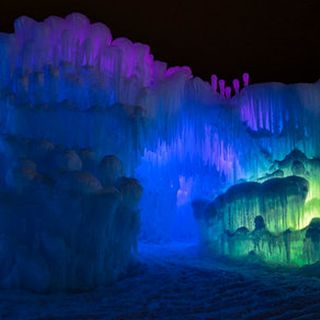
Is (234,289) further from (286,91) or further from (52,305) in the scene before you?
(286,91)

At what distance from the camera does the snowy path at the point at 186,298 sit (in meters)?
6.85

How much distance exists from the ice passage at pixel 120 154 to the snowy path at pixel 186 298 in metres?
0.76

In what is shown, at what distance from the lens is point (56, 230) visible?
29.0 feet

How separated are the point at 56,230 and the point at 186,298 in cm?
267

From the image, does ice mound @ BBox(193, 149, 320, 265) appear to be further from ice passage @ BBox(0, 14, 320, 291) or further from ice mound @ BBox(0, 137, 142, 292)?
ice mound @ BBox(0, 137, 142, 292)

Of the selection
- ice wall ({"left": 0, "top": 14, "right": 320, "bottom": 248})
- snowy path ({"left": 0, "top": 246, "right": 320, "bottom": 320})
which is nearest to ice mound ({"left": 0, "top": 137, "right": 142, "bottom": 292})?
snowy path ({"left": 0, "top": 246, "right": 320, "bottom": 320})

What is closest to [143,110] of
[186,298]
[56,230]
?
[56,230]

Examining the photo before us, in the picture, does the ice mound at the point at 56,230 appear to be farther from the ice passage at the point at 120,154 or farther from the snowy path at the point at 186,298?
the snowy path at the point at 186,298

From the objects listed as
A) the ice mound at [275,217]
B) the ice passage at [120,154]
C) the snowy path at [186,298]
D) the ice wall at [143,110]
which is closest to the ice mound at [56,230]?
the ice passage at [120,154]

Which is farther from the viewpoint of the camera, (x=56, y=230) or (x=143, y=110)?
(x=143, y=110)

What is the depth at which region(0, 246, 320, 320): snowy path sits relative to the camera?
6854 mm

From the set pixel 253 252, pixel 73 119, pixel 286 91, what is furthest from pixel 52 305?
pixel 286 91

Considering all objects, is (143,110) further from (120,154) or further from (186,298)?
(186,298)

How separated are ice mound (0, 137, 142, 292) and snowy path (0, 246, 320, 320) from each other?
0.46 metres
